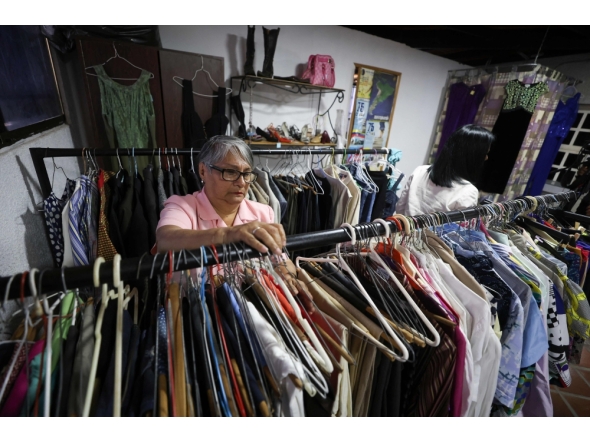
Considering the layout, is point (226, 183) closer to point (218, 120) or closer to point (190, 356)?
point (190, 356)

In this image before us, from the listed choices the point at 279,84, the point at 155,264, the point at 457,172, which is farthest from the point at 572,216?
the point at 279,84

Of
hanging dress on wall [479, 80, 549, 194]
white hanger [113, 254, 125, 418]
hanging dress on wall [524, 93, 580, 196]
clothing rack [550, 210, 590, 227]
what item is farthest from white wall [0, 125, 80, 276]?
hanging dress on wall [524, 93, 580, 196]

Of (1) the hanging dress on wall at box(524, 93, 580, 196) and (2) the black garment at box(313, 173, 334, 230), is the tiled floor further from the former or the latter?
(1) the hanging dress on wall at box(524, 93, 580, 196)

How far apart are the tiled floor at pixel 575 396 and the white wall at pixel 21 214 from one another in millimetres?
2899

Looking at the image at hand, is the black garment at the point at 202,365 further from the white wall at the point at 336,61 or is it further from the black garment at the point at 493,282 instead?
the white wall at the point at 336,61

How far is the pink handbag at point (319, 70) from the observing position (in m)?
2.67

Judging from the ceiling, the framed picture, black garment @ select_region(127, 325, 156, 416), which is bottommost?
black garment @ select_region(127, 325, 156, 416)

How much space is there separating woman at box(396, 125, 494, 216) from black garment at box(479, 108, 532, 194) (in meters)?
2.09

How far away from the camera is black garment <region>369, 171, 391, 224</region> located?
2.10 meters

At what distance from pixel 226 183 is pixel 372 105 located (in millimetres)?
3116

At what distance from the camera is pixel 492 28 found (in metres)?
2.67

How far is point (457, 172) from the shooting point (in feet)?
5.44
